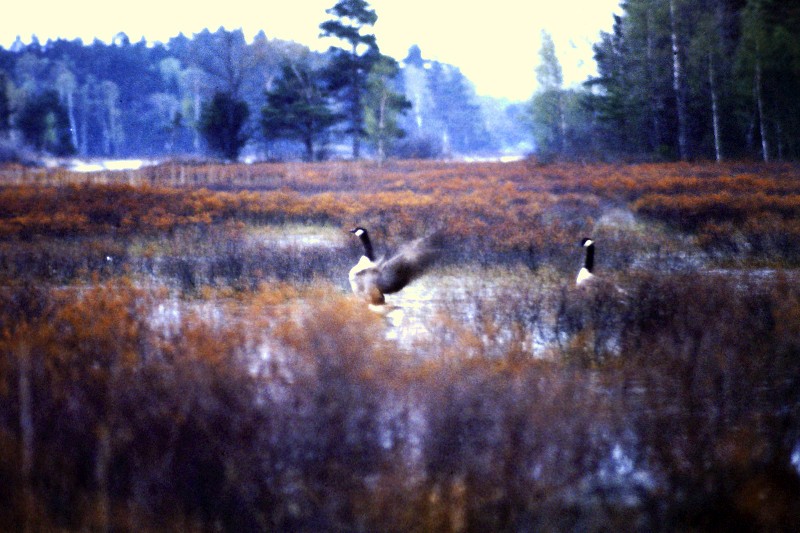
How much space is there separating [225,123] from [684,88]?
8.35 meters

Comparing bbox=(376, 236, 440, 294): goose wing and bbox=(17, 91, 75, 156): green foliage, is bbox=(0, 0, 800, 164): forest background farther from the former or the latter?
bbox=(376, 236, 440, 294): goose wing

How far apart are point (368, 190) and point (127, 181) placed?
3.67m

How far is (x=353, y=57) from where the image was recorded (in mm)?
11562

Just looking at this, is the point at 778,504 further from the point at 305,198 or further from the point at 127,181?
the point at 127,181

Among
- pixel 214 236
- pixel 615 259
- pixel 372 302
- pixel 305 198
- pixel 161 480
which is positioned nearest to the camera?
pixel 161 480

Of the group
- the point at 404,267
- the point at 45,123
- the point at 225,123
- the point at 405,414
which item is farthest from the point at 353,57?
the point at 405,414

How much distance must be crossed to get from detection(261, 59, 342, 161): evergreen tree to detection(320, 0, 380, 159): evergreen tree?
0.88 feet

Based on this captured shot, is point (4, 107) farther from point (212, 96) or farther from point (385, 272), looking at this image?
point (385, 272)

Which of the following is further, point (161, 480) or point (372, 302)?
point (372, 302)

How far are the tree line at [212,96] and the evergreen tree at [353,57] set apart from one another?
0.02 metres

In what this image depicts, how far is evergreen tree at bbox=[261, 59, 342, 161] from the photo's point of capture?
11.6 meters

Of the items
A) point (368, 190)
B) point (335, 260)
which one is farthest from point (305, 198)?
point (335, 260)

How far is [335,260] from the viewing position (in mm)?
9156

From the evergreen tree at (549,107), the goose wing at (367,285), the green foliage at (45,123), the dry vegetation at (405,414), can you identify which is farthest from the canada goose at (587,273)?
the green foliage at (45,123)
